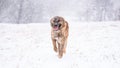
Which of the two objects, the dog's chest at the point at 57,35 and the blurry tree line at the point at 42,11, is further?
the blurry tree line at the point at 42,11

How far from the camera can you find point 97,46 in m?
12.4

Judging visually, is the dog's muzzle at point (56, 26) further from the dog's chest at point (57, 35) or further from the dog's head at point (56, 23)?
the dog's chest at point (57, 35)

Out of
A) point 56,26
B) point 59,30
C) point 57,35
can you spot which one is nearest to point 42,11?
point 57,35

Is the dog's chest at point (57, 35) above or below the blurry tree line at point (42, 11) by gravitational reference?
above

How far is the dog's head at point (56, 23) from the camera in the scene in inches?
367

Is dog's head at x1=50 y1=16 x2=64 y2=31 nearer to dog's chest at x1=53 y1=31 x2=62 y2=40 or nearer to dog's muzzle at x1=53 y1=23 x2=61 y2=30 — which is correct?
dog's muzzle at x1=53 y1=23 x2=61 y2=30

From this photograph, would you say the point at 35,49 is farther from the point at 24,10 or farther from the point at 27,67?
the point at 24,10

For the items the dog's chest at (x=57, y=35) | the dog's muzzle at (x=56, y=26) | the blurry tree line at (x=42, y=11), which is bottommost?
the blurry tree line at (x=42, y=11)

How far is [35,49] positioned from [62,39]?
2.90m

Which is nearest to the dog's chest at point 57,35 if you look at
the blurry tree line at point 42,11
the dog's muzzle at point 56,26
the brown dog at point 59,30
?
the brown dog at point 59,30

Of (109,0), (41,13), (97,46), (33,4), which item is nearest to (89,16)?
(109,0)

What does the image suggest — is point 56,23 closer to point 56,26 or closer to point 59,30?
point 56,26

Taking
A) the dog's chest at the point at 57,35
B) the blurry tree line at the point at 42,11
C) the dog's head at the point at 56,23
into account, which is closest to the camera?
the dog's head at the point at 56,23

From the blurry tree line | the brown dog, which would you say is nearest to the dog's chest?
the brown dog
